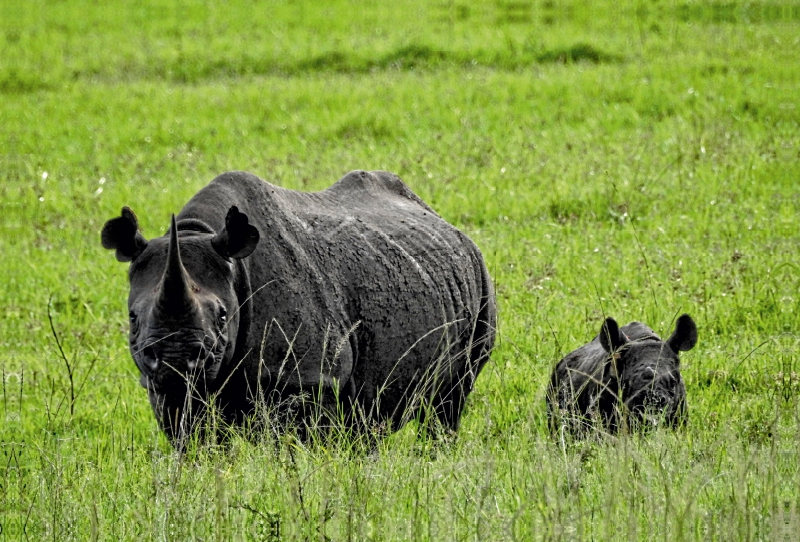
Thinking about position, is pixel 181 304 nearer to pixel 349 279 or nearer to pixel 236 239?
pixel 236 239

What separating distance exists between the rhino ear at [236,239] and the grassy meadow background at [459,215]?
996 mm

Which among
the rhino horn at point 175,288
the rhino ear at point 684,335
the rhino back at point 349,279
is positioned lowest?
the rhino ear at point 684,335

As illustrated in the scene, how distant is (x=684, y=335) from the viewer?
6.77m

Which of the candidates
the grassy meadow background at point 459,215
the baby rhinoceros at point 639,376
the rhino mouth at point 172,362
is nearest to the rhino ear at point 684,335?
the baby rhinoceros at point 639,376

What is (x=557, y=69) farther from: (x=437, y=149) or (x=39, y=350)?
(x=39, y=350)

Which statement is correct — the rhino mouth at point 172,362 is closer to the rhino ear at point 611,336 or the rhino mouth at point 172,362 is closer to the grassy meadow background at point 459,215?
the grassy meadow background at point 459,215

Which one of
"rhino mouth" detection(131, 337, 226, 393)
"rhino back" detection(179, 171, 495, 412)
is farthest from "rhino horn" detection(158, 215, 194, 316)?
"rhino back" detection(179, 171, 495, 412)

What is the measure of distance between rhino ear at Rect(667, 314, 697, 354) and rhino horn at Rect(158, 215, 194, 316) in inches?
126

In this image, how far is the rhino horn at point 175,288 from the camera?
473 cm

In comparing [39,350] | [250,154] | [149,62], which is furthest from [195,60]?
→ [39,350]

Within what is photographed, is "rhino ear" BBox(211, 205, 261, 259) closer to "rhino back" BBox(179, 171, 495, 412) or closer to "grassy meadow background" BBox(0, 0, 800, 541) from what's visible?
"rhino back" BBox(179, 171, 495, 412)

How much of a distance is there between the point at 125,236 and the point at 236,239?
0.59 m

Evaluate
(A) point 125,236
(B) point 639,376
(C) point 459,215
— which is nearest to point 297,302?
(A) point 125,236

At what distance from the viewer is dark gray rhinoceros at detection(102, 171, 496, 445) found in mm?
4965
